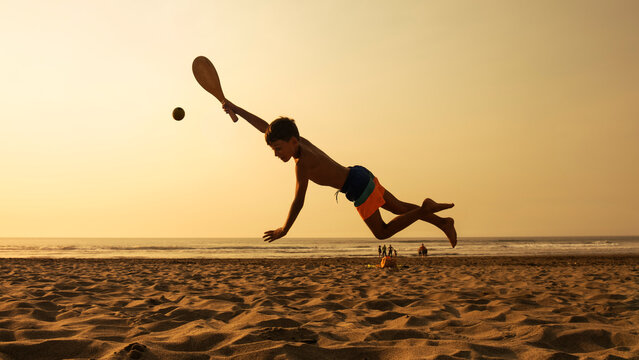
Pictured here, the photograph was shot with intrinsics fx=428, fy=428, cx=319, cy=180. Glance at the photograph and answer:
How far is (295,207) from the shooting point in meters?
4.30

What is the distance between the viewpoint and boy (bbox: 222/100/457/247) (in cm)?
422

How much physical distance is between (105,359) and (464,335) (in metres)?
2.88

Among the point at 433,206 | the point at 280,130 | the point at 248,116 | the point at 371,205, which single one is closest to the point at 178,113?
the point at 248,116

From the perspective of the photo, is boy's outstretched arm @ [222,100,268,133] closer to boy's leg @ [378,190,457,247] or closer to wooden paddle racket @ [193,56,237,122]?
wooden paddle racket @ [193,56,237,122]

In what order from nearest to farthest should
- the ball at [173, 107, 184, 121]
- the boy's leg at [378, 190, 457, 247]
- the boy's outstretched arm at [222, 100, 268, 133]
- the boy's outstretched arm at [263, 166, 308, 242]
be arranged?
the boy's outstretched arm at [263, 166, 308, 242] < the boy's outstretched arm at [222, 100, 268, 133] < the boy's leg at [378, 190, 457, 247] < the ball at [173, 107, 184, 121]

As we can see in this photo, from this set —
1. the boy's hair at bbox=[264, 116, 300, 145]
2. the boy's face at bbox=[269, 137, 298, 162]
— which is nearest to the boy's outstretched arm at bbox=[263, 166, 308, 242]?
the boy's face at bbox=[269, 137, 298, 162]

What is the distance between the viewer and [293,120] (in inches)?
172

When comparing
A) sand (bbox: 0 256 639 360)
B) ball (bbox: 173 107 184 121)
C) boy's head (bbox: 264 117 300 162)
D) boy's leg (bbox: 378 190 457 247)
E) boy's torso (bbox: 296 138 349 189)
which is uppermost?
ball (bbox: 173 107 184 121)

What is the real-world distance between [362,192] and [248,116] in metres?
1.60

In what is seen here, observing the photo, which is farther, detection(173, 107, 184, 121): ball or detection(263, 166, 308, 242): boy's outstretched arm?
detection(173, 107, 184, 121): ball

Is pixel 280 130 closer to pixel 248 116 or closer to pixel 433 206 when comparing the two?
pixel 248 116

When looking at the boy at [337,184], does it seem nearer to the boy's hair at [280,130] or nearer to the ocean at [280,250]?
the boy's hair at [280,130]

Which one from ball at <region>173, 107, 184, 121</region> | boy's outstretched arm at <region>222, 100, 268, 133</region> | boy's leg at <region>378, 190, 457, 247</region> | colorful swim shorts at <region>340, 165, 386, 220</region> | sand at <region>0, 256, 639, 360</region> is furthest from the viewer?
ball at <region>173, 107, 184, 121</region>

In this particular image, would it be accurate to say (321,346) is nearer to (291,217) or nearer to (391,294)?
(291,217)
